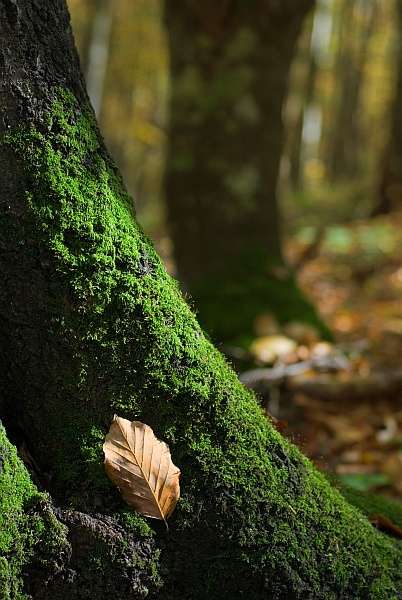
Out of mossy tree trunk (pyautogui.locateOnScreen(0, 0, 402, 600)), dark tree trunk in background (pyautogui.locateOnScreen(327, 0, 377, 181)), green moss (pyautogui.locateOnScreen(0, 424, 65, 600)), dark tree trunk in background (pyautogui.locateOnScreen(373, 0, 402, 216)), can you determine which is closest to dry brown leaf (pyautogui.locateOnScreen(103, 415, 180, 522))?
mossy tree trunk (pyautogui.locateOnScreen(0, 0, 402, 600))

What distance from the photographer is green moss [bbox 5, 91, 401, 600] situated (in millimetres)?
1376

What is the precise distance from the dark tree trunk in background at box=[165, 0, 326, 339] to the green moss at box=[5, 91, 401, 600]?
3172 millimetres

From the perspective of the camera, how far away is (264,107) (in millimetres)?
4938

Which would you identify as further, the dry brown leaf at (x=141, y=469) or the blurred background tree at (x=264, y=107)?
the blurred background tree at (x=264, y=107)

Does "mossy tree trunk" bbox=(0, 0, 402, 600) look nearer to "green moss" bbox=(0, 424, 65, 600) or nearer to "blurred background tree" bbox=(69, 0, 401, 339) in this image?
"green moss" bbox=(0, 424, 65, 600)

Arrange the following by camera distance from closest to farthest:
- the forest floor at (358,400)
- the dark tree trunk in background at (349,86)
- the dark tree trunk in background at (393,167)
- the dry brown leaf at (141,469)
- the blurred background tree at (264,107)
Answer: the dry brown leaf at (141,469)
the forest floor at (358,400)
the blurred background tree at (264,107)
the dark tree trunk in background at (393,167)
the dark tree trunk in background at (349,86)

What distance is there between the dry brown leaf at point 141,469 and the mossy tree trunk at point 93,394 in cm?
3

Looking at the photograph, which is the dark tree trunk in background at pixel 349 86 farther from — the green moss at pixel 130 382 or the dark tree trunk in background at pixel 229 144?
the green moss at pixel 130 382

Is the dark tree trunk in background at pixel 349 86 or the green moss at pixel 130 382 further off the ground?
the dark tree trunk in background at pixel 349 86

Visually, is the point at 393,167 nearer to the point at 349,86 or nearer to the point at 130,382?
the point at 130,382

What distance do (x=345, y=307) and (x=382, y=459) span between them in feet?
10.8

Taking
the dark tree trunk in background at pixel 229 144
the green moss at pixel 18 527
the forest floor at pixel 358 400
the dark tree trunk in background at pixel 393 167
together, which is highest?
the dark tree trunk in background at pixel 393 167

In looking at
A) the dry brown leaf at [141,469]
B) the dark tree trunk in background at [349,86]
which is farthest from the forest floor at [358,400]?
the dark tree trunk in background at [349,86]

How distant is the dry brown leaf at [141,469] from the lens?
4.51 ft
